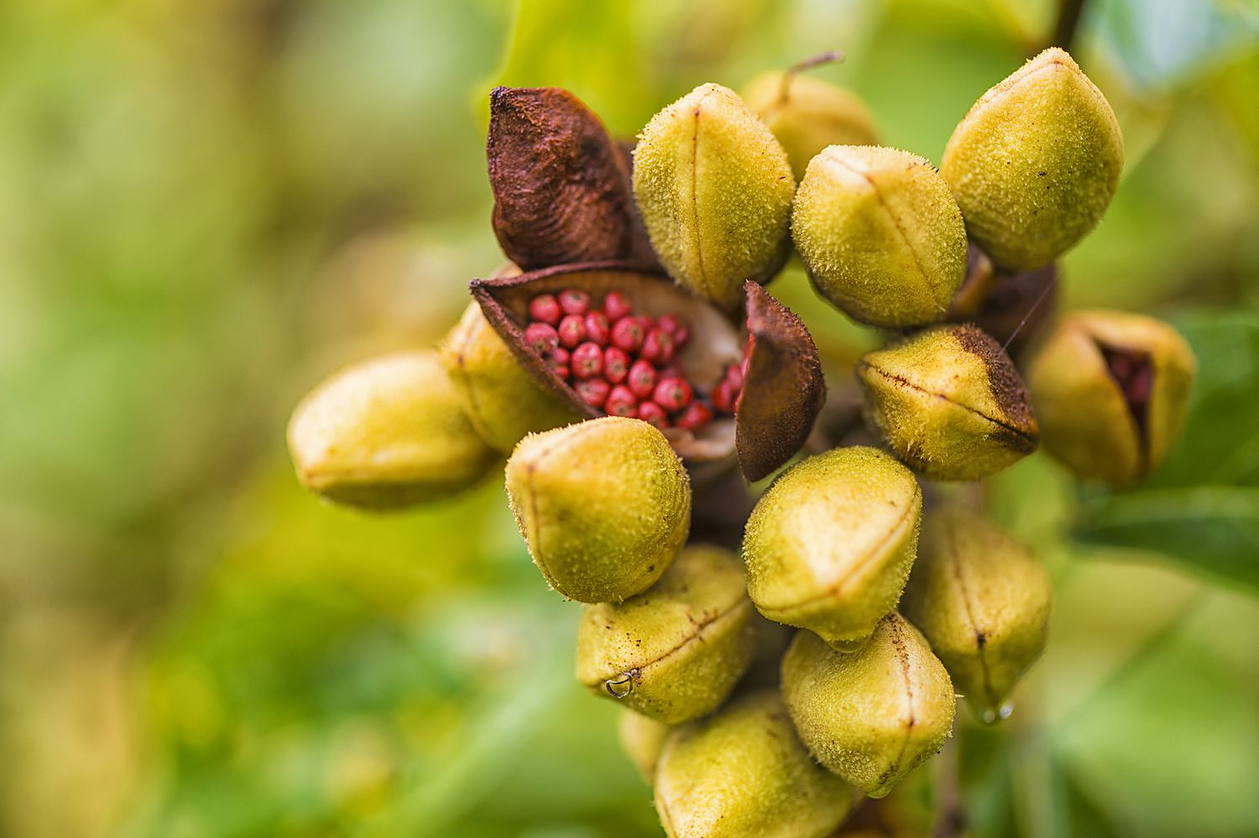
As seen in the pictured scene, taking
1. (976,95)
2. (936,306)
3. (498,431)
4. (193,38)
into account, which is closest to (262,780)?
(498,431)

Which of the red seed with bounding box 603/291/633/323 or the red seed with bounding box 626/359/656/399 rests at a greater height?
the red seed with bounding box 603/291/633/323

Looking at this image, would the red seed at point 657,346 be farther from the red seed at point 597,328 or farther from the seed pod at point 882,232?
the seed pod at point 882,232

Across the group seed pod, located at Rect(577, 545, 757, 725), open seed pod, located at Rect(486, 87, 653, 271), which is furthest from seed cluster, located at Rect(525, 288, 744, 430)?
seed pod, located at Rect(577, 545, 757, 725)

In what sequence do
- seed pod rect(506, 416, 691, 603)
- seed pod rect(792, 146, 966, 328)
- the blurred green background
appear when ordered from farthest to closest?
1. the blurred green background
2. seed pod rect(792, 146, 966, 328)
3. seed pod rect(506, 416, 691, 603)

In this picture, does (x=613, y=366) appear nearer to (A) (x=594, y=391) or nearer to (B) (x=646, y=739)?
(A) (x=594, y=391)

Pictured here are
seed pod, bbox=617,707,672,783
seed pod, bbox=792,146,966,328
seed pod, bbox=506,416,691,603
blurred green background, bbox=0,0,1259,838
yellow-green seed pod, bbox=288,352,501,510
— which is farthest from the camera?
blurred green background, bbox=0,0,1259,838

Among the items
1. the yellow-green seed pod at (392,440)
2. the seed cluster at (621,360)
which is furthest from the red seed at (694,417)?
the yellow-green seed pod at (392,440)

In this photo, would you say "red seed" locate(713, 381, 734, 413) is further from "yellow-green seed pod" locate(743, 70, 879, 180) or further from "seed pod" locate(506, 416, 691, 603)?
"yellow-green seed pod" locate(743, 70, 879, 180)
